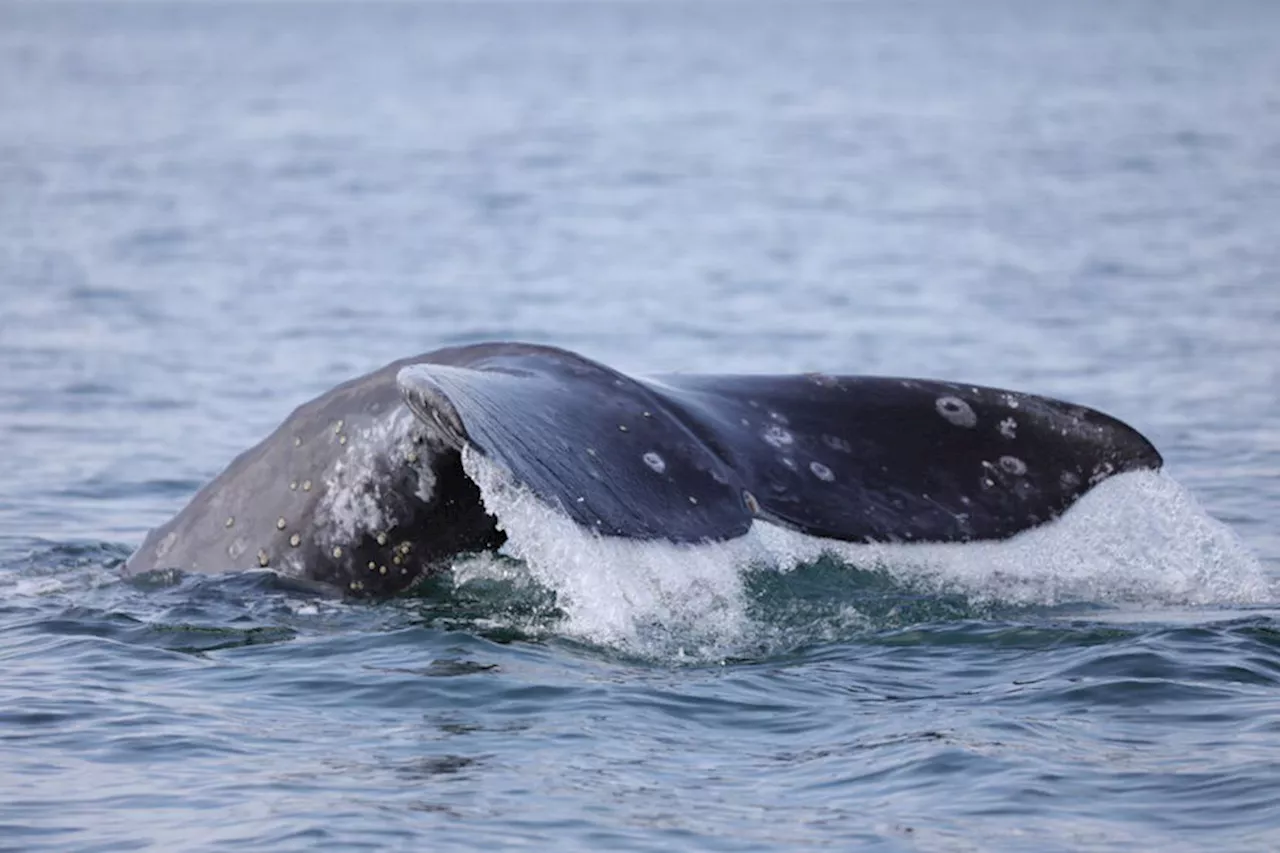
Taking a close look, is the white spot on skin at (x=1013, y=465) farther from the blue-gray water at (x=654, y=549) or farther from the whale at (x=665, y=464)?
the blue-gray water at (x=654, y=549)

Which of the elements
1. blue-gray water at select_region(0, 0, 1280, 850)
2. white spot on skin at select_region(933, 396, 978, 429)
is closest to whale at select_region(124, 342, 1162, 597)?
white spot on skin at select_region(933, 396, 978, 429)

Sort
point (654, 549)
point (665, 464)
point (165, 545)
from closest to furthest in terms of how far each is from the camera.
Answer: point (654, 549)
point (665, 464)
point (165, 545)

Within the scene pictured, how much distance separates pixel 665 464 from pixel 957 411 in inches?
53.1

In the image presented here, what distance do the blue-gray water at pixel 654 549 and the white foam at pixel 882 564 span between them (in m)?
0.02

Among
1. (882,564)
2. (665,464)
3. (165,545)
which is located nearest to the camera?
(665,464)

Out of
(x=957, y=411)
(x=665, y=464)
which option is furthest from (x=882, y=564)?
(x=665, y=464)

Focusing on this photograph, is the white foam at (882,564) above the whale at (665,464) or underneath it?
underneath

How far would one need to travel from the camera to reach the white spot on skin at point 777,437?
786 cm

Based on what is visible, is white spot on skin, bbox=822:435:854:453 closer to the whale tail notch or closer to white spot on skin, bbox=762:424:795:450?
the whale tail notch

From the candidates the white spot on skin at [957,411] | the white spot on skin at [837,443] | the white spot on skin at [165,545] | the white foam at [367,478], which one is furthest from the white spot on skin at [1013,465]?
the white spot on skin at [165,545]

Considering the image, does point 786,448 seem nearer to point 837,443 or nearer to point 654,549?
point 837,443

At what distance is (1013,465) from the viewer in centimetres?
805

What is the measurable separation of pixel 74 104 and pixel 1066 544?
1918 inches

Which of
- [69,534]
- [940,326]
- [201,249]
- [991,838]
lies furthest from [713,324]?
[991,838]
